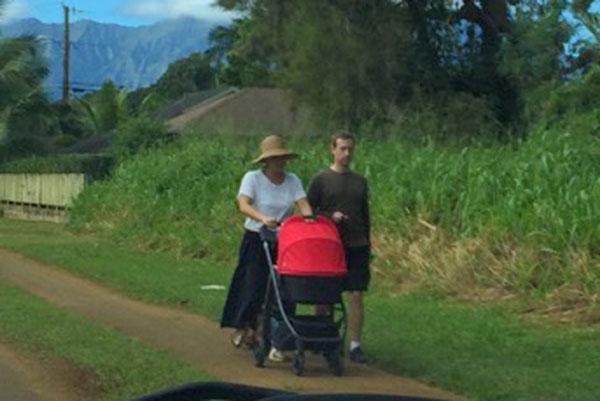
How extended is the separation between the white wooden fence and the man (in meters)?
25.2

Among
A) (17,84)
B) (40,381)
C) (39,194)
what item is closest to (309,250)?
(40,381)

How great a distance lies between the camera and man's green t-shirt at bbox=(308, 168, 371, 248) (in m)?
→ 9.70

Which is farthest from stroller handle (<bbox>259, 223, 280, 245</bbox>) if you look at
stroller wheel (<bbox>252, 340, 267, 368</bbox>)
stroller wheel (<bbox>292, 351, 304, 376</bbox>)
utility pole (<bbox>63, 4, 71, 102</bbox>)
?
utility pole (<bbox>63, 4, 71, 102</bbox>)

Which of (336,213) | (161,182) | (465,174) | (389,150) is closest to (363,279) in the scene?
(336,213)

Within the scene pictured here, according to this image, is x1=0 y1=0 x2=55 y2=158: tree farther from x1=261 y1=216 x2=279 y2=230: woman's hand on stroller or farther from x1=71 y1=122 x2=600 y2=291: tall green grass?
x1=261 y1=216 x2=279 y2=230: woman's hand on stroller

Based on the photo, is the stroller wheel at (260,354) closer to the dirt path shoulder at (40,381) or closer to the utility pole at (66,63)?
the dirt path shoulder at (40,381)

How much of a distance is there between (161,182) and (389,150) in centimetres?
830

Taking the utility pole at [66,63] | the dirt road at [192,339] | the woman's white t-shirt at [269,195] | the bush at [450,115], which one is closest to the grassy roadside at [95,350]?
the dirt road at [192,339]

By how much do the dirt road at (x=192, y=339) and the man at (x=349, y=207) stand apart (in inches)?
27.3

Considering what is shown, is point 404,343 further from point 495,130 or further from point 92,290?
point 495,130

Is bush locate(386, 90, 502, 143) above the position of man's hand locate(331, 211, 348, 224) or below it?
above

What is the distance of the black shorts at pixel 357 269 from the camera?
31.7ft

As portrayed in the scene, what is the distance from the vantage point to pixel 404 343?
10844 millimetres

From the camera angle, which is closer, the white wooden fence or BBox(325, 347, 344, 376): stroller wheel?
BBox(325, 347, 344, 376): stroller wheel
